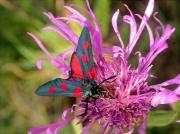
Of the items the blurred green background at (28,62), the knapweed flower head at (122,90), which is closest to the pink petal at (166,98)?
the knapweed flower head at (122,90)

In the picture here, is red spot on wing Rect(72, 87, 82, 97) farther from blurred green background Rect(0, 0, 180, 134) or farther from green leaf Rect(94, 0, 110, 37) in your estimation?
blurred green background Rect(0, 0, 180, 134)

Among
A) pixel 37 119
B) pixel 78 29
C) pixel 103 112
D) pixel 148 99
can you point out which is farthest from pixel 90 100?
pixel 37 119

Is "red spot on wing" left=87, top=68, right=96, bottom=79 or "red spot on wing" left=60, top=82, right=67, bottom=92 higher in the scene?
"red spot on wing" left=87, top=68, right=96, bottom=79

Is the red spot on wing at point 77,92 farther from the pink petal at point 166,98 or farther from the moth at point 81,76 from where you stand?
the pink petal at point 166,98

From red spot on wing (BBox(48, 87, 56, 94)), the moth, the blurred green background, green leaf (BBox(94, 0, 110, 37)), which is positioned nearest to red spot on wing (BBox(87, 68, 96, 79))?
the moth

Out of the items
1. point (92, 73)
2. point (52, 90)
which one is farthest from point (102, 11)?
point (52, 90)

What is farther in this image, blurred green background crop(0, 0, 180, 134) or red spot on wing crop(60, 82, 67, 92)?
blurred green background crop(0, 0, 180, 134)

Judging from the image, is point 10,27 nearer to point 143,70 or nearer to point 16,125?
point 16,125
